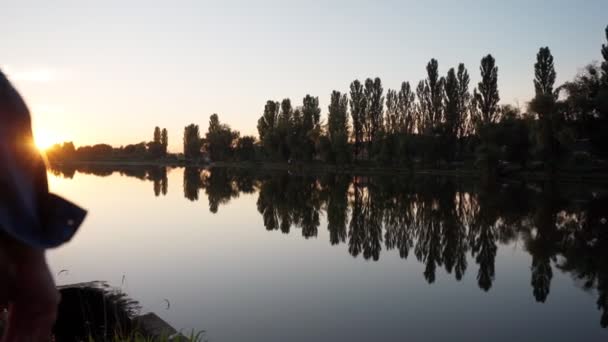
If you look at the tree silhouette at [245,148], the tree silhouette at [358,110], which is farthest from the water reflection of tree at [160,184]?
→ the tree silhouette at [245,148]

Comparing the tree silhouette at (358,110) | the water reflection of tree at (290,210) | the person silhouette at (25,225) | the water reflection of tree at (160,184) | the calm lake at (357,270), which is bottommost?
the calm lake at (357,270)

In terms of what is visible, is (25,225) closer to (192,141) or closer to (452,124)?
(452,124)

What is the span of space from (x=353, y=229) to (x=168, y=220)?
254 inches

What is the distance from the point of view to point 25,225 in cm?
91

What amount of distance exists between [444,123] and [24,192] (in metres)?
49.2

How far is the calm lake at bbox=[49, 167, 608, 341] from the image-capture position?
21.4ft

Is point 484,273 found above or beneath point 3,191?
beneath

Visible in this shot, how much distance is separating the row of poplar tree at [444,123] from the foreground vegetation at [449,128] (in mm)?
79

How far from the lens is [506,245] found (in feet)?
39.0

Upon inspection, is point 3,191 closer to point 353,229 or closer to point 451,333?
point 451,333

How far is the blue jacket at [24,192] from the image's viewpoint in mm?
889

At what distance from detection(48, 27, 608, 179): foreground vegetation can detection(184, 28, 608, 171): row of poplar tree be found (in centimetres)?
8

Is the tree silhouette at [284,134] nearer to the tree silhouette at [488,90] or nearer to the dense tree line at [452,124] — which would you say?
the dense tree line at [452,124]

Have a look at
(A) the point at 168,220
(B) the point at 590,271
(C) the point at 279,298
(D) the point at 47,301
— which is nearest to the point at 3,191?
(D) the point at 47,301
